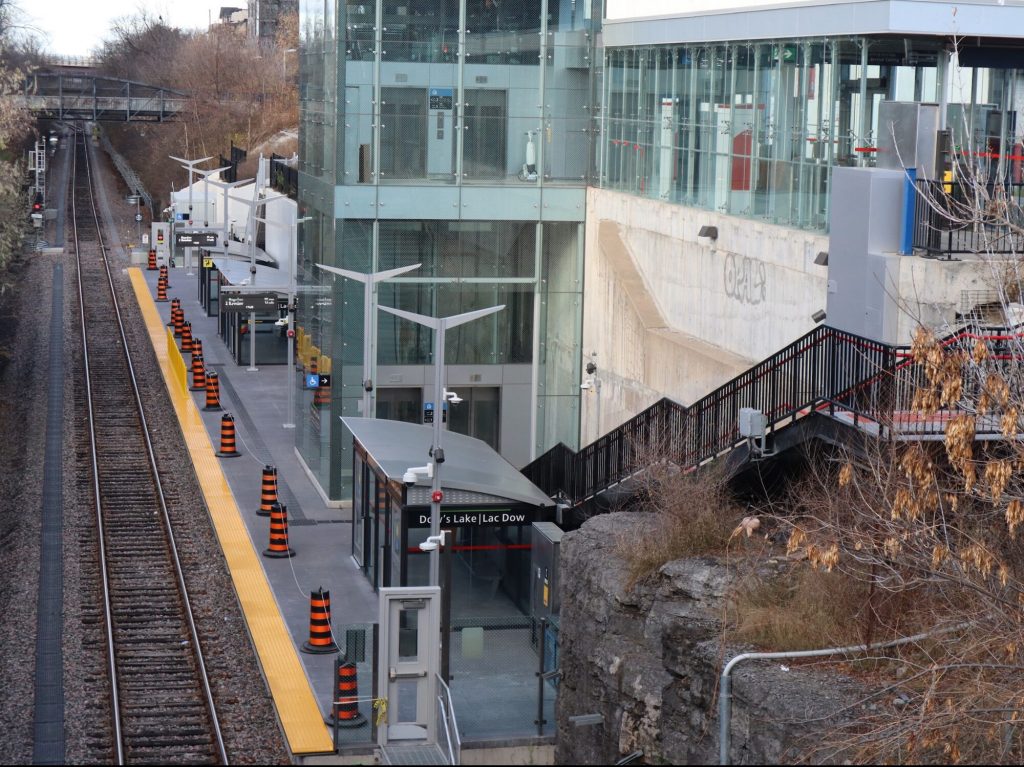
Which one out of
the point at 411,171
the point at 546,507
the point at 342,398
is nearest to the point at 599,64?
the point at 411,171

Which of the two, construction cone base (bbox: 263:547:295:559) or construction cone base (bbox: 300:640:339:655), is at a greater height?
construction cone base (bbox: 263:547:295:559)

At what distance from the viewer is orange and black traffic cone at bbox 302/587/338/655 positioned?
1811 centimetres

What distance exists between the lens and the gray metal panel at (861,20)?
16156mm

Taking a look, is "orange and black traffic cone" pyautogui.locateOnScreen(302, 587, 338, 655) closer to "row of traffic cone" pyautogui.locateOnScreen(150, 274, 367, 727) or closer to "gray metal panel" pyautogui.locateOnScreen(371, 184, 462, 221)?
"row of traffic cone" pyautogui.locateOnScreen(150, 274, 367, 727)

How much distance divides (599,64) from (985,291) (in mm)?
11497

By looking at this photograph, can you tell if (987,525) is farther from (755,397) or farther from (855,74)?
(855,74)

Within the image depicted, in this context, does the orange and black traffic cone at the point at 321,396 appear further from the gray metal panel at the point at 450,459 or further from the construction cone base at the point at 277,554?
the construction cone base at the point at 277,554

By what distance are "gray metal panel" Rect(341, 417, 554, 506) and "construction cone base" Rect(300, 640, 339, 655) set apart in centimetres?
216

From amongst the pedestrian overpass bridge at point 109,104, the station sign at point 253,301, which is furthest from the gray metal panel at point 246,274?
the pedestrian overpass bridge at point 109,104

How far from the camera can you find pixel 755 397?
1588 centimetres

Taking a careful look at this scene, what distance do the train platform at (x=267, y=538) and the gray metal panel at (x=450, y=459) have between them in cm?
201

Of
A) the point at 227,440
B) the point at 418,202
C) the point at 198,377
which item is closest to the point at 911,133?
the point at 418,202

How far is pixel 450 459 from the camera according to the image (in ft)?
65.6

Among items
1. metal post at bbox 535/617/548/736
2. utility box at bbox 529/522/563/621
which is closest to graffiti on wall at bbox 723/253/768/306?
utility box at bbox 529/522/563/621
